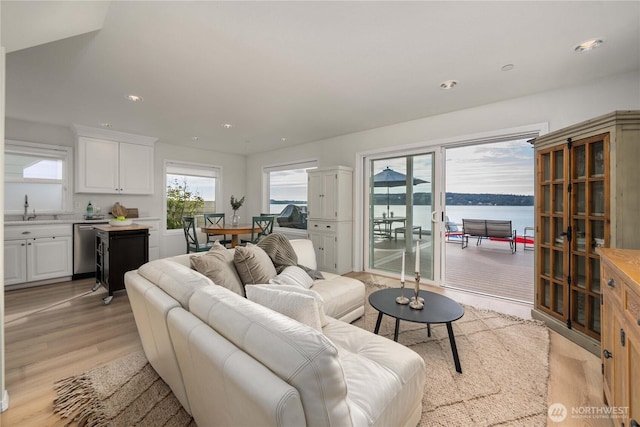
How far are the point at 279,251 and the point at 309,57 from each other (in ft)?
5.66

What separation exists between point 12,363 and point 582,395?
3925 millimetres

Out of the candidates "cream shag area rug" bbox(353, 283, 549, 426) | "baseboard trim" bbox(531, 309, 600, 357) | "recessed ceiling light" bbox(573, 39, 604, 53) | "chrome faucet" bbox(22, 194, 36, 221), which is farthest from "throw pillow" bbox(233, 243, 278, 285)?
"chrome faucet" bbox(22, 194, 36, 221)

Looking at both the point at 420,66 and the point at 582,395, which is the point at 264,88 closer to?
the point at 420,66

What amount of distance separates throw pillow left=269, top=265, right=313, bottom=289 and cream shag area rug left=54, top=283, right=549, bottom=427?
0.95m

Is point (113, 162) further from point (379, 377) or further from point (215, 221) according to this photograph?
point (379, 377)

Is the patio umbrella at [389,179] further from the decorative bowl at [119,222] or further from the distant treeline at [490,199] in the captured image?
the distant treeline at [490,199]

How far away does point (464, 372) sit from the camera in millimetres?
1870

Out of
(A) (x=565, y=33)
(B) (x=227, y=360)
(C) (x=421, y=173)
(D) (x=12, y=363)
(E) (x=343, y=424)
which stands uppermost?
(A) (x=565, y=33)

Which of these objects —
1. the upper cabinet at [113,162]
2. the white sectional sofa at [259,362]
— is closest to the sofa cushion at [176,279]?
the white sectional sofa at [259,362]

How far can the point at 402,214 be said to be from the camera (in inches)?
168

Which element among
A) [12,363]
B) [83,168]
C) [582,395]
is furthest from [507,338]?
[83,168]

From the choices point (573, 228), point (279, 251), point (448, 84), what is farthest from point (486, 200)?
point (279, 251)

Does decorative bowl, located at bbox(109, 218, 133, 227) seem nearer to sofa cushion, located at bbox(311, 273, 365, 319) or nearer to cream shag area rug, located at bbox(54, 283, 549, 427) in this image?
cream shag area rug, located at bbox(54, 283, 549, 427)

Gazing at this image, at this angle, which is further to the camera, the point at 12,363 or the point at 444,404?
the point at 12,363
